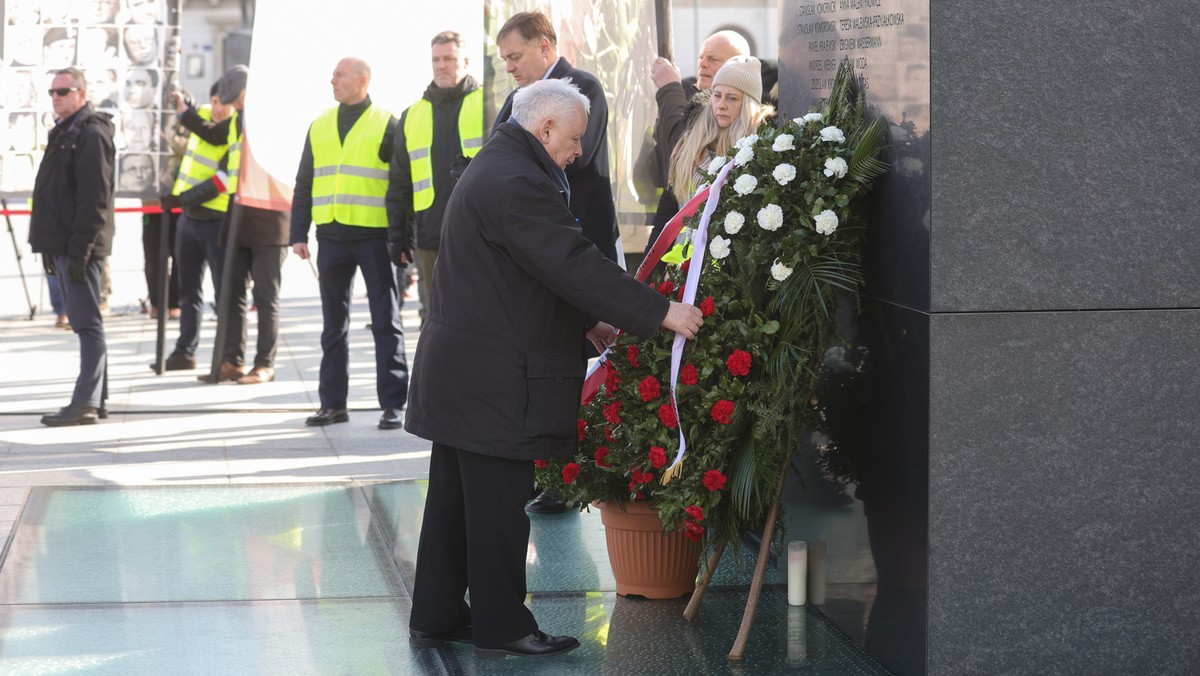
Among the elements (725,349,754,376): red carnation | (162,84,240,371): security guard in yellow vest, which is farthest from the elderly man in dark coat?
(162,84,240,371): security guard in yellow vest

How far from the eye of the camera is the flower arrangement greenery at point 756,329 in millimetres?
4668

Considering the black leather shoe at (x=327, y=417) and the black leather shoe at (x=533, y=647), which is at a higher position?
the black leather shoe at (x=327, y=417)

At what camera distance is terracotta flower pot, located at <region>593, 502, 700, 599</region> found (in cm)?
531

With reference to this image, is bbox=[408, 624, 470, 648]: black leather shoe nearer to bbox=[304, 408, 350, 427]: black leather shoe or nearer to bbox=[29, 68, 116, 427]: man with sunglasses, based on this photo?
bbox=[304, 408, 350, 427]: black leather shoe

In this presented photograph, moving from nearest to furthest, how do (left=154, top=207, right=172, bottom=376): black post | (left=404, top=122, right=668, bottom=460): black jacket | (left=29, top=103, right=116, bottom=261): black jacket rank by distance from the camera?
1. (left=404, top=122, right=668, bottom=460): black jacket
2. (left=29, top=103, right=116, bottom=261): black jacket
3. (left=154, top=207, right=172, bottom=376): black post

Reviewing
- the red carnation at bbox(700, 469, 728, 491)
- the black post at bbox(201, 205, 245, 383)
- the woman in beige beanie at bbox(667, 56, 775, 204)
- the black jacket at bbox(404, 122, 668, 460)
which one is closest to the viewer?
the black jacket at bbox(404, 122, 668, 460)

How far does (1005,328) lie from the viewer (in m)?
4.30

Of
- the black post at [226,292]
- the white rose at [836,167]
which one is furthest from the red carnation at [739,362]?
the black post at [226,292]

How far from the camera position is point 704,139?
6.27 m

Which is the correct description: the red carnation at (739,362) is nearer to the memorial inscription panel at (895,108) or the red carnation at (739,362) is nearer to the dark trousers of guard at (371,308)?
the memorial inscription panel at (895,108)

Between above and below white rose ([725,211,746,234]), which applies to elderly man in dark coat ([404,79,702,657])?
below

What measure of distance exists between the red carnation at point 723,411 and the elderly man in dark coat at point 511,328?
0.80 feet

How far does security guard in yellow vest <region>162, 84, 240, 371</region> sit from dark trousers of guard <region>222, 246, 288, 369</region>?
1.80 feet

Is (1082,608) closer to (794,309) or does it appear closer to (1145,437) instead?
(1145,437)
